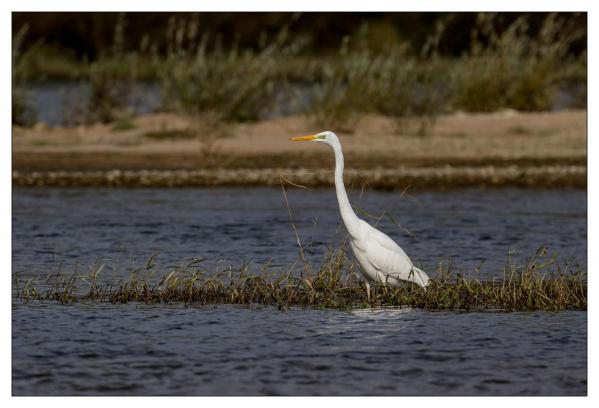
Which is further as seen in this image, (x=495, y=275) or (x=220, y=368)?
(x=495, y=275)

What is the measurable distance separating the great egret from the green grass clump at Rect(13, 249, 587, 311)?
0.17 meters

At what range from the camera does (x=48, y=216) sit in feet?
51.9

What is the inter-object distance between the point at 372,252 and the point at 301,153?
1108 centimetres

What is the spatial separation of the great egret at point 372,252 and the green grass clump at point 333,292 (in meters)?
0.17

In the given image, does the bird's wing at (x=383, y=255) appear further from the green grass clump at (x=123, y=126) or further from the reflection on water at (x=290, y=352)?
the green grass clump at (x=123, y=126)

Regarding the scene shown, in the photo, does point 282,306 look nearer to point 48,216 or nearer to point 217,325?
point 217,325

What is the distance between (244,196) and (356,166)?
2.65 m

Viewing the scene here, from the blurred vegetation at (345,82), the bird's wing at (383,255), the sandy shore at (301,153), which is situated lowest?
the bird's wing at (383,255)

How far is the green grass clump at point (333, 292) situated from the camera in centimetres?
1000

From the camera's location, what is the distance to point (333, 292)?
10.1 meters

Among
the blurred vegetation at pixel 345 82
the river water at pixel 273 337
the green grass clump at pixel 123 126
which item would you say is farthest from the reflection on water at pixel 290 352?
the green grass clump at pixel 123 126

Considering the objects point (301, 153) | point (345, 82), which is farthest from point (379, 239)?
point (345, 82)

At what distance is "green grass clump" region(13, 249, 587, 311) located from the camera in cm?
1000
